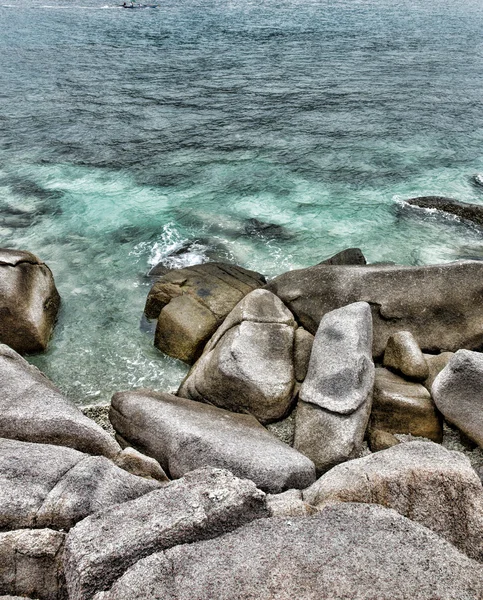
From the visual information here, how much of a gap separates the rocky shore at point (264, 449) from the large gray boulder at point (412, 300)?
0.10ft

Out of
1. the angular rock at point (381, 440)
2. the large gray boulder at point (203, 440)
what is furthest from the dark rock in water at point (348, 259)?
the large gray boulder at point (203, 440)

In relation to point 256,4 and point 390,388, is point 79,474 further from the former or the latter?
point 256,4

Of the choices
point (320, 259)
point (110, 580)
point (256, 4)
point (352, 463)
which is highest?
point (256, 4)

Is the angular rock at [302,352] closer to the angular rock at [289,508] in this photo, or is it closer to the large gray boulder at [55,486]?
the angular rock at [289,508]

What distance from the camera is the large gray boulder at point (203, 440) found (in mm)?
6164

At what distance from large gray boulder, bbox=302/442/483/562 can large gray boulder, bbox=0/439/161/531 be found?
6.51 feet

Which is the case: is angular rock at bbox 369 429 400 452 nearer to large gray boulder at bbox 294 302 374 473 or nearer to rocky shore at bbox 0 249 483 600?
rocky shore at bbox 0 249 483 600

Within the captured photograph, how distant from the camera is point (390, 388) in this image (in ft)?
25.7

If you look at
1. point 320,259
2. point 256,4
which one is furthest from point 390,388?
point 256,4

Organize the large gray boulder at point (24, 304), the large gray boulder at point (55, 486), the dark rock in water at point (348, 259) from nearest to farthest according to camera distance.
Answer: the large gray boulder at point (55, 486) → the large gray boulder at point (24, 304) → the dark rock in water at point (348, 259)

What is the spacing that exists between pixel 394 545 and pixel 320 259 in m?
9.62

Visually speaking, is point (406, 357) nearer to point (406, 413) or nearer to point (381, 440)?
point (406, 413)

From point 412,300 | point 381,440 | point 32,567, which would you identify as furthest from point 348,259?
point 32,567

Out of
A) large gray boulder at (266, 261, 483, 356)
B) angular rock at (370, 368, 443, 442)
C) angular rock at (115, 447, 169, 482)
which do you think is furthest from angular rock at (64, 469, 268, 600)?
large gray boulder at (266, 261, 483, 356)
